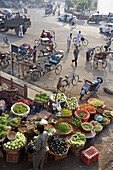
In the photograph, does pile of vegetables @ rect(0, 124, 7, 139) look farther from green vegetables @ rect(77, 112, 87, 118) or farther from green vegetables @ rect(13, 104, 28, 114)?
green vegetables @ rect(77, 112, 87, 118)

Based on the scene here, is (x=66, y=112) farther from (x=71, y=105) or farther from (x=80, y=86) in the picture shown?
(x=80, y=86)

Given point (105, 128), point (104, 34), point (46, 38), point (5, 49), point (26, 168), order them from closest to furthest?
point (26, 168) → point (105, 128) → point (5, 49) → point (46, 38) → point (104, 34)

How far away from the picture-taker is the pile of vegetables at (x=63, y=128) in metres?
7.00

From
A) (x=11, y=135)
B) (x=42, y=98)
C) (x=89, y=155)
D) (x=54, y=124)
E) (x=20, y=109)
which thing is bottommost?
(x=89, y=155)

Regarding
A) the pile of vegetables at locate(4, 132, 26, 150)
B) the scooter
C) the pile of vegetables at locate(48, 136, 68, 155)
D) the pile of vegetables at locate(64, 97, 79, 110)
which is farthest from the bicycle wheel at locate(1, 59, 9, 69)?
the pile of vegetables at locate(48, 136, 68, 155)

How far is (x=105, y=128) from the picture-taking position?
26.5ft

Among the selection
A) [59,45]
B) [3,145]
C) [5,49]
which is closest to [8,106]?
[3,145]

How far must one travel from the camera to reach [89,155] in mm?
Result: 6324

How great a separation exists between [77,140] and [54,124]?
1160mm

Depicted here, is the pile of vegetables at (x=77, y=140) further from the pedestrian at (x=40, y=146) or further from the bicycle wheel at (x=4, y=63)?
the bicycle wheel at (x=4, y=63)

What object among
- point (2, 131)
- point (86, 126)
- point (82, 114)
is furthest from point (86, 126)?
point (2, 131)

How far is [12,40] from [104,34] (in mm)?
13922

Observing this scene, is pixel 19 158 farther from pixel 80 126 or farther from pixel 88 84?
pixel 88 84

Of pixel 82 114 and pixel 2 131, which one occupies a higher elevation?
pixel 2 131
